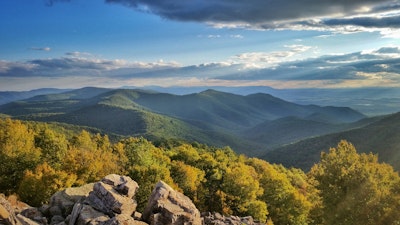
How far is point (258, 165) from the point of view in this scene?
14125 cm

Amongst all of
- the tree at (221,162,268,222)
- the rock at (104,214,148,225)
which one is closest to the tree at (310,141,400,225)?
the tree at (221,162,268,222)

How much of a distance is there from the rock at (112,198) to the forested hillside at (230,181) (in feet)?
52.3

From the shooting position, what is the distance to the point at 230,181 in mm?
81812

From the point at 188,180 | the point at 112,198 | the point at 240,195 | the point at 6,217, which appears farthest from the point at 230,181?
the point at 6,217

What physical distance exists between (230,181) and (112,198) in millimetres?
46201

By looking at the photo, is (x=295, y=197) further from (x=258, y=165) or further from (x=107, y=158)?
(x=258, y=165)

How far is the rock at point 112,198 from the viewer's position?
128ft

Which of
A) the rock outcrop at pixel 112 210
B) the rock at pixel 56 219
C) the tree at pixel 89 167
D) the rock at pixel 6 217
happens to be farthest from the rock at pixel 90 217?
the tree at pixel 89 167

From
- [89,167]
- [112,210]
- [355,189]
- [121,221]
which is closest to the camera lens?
[121,221]

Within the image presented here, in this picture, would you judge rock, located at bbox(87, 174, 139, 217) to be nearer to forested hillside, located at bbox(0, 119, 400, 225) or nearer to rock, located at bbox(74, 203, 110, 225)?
rock, located at bbox(74, 203, 110, 225)

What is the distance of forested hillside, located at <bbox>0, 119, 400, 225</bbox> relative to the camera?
166ft

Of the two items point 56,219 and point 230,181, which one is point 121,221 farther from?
point 230,181

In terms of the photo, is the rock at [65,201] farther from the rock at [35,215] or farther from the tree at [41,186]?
the tree at [41,186]

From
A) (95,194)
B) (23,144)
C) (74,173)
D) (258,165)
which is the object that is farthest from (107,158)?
(258,165)
